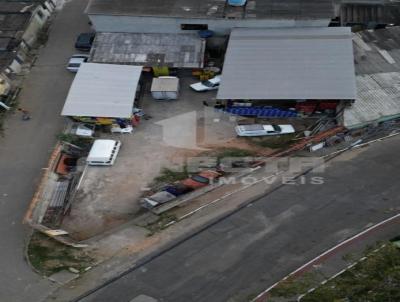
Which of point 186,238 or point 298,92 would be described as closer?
point 186,238

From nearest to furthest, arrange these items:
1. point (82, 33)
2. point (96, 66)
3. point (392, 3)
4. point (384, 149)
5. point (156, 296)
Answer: point (156, 296) < point (384, 149) < point (96, 66) < point (392, 3) < point (82, 33)

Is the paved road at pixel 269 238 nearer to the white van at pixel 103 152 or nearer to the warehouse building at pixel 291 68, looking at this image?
the warehouse building at pixel 291 68

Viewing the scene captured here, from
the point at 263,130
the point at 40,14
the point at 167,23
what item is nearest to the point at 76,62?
the point at 40,14

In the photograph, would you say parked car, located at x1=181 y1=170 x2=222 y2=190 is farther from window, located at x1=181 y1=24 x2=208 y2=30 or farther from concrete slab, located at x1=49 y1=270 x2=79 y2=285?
window, located at x1=181 y1=24 x2=208 y2=30

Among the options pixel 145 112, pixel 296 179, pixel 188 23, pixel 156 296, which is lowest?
pixel 156 296

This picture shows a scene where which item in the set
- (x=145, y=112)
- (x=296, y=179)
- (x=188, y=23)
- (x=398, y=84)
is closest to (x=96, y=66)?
(x=145, y=112)

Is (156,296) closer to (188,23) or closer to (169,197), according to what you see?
(169,197)

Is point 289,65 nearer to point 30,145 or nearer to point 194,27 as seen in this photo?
point 194,27

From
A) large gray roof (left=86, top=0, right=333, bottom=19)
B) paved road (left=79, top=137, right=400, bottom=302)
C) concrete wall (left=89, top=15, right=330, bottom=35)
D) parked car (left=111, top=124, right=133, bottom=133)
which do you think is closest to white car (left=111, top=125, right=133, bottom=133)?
parked car (left=111, top=124, right=133, bottom=133)
